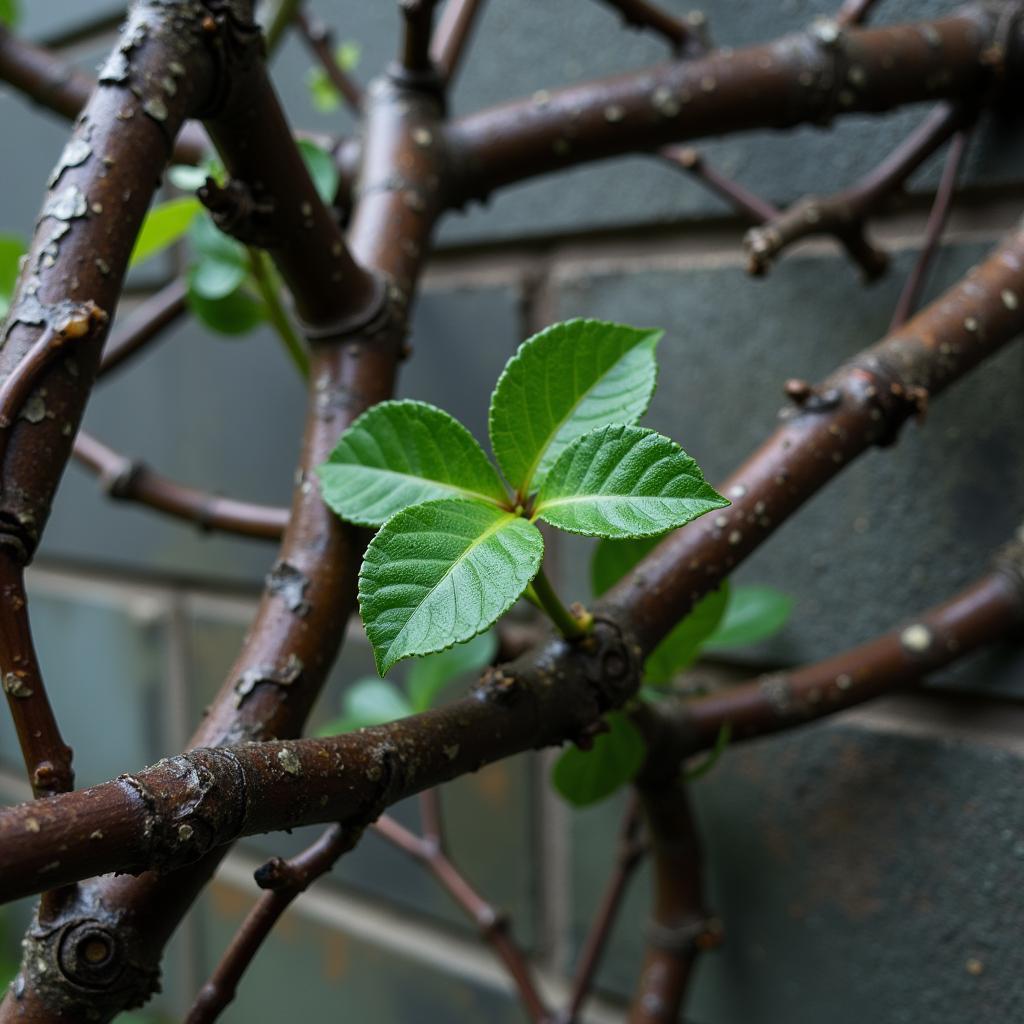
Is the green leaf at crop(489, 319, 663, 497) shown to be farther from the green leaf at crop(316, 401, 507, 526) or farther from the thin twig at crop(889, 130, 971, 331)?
the thin twig at crop(889, 130, 971, 331)

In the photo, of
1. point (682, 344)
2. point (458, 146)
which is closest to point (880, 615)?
point (682, 344)

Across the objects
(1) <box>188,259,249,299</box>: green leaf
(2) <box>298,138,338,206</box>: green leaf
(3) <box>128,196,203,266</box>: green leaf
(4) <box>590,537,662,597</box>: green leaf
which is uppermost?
(2) <box>298,138,338,206</box>: green leaf

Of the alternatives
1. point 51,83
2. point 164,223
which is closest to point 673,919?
point 164,223

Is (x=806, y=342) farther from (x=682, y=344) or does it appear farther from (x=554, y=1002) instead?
(x=554, y=1002)

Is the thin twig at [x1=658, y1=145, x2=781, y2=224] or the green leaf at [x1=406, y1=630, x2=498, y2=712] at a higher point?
the thin twig at [x1=658, y1=145, x2=781, y2=224]

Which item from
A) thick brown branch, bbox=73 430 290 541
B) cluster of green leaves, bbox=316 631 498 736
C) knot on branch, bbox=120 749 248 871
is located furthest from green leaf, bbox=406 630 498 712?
knot on branch, bbox=120 749 248 871

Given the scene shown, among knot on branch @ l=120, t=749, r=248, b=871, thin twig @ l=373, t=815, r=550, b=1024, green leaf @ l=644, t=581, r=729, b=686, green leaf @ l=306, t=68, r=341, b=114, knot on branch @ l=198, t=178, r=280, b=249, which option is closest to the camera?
knot on branch @ l=120, t=749, r=248, b=871
